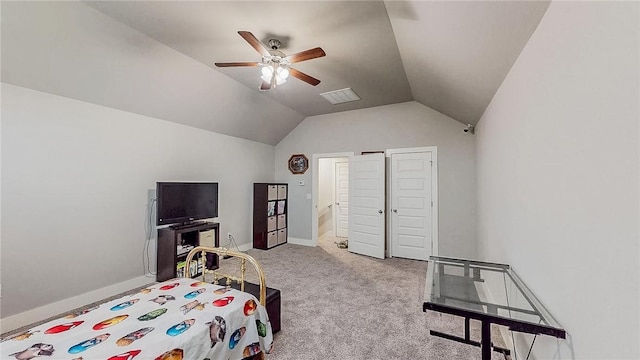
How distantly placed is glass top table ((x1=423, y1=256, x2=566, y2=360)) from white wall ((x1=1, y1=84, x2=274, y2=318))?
3.68m

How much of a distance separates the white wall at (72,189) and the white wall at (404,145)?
255 cm

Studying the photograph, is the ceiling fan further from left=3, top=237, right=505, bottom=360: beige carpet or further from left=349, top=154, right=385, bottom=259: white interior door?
left=349, top=154, right=385, bottom=259: white interior door

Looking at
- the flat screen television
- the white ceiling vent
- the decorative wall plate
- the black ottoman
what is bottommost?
the black ottoman

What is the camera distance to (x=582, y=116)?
3.08ft

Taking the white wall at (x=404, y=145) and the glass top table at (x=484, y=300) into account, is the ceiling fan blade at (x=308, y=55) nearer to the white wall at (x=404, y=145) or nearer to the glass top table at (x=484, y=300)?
the glass top table at (x=484, y=300)

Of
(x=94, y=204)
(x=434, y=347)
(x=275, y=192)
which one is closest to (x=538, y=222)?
(x=434, y=347)

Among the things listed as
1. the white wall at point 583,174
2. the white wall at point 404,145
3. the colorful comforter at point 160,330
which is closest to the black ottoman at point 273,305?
the colorful comforter at point 160,330

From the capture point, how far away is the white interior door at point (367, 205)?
462 centimetres

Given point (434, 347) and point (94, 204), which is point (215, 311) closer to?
point (434, 347)

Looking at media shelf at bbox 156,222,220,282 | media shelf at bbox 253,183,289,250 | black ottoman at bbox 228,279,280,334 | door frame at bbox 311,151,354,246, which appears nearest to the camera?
black ottoman at bbox 228,279,280,334

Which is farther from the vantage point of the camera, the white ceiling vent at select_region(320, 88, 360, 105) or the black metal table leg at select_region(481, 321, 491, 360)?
the white ceiling vent at select_region(320, 88, 360, 105)

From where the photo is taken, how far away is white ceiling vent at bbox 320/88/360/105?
13.1 feet

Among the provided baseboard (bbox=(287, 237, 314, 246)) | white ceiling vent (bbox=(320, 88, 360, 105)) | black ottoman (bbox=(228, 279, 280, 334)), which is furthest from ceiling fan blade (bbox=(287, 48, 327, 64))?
baseboard (bbox=(287, 237, 314, 246))

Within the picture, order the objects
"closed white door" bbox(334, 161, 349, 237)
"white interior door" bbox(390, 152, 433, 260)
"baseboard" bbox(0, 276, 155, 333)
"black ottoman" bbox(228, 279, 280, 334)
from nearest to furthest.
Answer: "black ottoman" bbox(228, 279, 280, 334) → "baseboard" bbox(0, 276, 155, 333) → "white interior door" bbox(390, 152, 433, 260) → "closed white door" bbox(334, 161, 349, 237)
